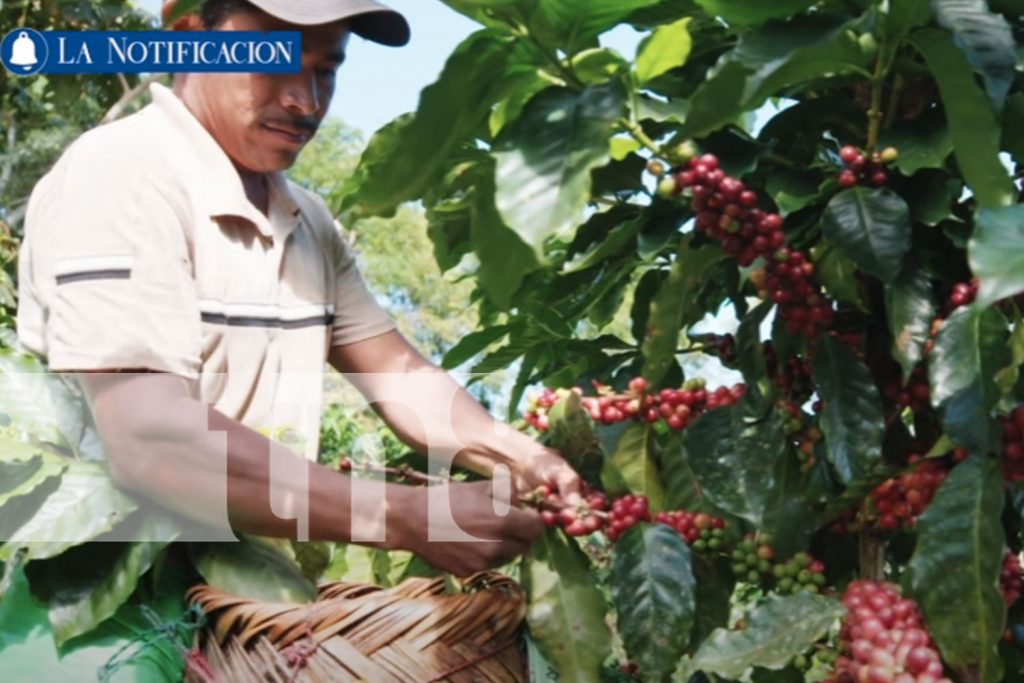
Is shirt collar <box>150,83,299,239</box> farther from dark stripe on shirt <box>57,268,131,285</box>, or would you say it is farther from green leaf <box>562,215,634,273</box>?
green leaf <box>562,215,634,273</box>

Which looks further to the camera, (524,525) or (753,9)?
(524,525)

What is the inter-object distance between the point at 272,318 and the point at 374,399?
0.91 feet

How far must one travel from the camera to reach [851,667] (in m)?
1.09

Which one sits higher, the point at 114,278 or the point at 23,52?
the point at 114,278

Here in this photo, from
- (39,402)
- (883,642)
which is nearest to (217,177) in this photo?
(39,402)

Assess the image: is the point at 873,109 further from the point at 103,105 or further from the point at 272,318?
the point at 103,105

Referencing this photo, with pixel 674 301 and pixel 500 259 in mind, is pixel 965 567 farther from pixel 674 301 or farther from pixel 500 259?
pixel 500 259

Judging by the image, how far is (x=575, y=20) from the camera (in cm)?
113

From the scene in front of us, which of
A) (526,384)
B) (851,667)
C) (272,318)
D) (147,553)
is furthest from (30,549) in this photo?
(851,667)

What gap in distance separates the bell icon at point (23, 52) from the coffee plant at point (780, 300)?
12.5ft

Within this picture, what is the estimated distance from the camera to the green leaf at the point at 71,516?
1.38m

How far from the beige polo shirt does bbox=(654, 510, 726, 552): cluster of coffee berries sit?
0.55 meters

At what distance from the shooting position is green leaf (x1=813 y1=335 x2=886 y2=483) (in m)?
1.17

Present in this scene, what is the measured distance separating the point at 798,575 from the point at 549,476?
1.08ft
